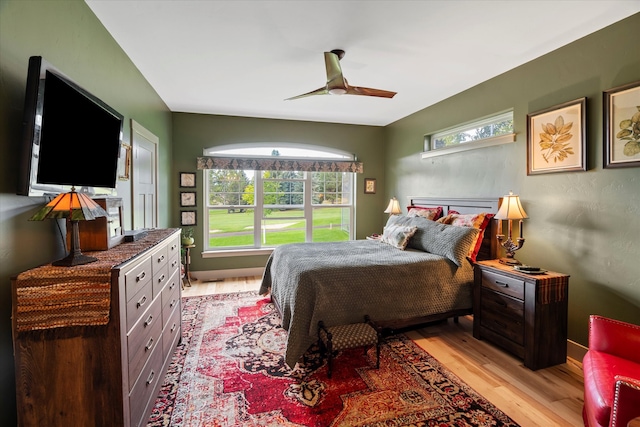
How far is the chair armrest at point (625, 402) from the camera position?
1.18 metres

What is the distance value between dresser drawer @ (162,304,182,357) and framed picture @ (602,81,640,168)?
365cm

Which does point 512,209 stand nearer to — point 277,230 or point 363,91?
point 363,91

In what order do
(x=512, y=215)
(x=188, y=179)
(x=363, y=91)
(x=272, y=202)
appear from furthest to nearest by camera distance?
(x=272, y=202), (x=188, y=179), (x=363, y=91), (x=512, y=215)

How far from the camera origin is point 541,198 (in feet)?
9.26

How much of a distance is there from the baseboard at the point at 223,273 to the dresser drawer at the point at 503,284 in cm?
355

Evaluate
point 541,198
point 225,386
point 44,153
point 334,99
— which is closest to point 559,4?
point 541,198

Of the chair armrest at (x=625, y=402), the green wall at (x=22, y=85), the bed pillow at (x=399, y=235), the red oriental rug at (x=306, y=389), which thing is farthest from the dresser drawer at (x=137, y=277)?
the bed pillow at (x=399, y=235)

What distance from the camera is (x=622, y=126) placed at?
86.7 inches

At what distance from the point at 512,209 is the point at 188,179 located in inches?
176

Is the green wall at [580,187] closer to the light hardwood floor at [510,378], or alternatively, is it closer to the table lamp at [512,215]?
the table lamp at [512,215]

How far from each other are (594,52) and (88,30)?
386 centimetres

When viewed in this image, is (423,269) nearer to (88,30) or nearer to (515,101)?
(515,101)

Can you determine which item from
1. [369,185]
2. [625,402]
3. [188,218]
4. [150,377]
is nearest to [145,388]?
[150,377]

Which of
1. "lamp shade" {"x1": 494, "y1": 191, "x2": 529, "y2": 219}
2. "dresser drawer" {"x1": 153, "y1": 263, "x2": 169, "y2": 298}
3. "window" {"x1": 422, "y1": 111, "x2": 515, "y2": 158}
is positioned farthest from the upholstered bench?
"window" {"x1": 422, "y1": 111, "x2": 515, "y2": 158}
